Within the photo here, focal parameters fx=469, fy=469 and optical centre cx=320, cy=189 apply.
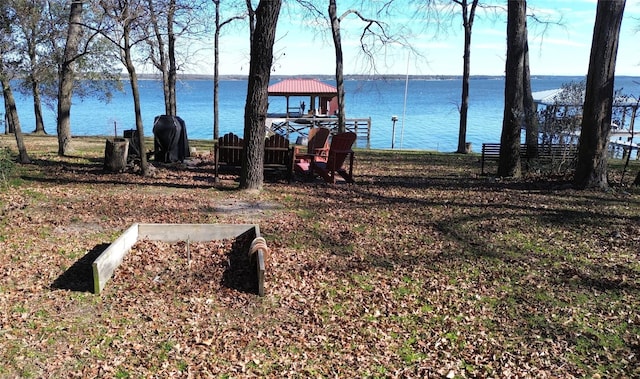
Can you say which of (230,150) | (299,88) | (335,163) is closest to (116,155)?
(230,150)

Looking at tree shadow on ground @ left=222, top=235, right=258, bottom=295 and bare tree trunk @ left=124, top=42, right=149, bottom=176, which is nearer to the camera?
tree shadow on ground @ left=222, top=235, right=258, bottom=295

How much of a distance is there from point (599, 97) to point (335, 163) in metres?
5.59

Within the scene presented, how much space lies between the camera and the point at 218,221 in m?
7.31

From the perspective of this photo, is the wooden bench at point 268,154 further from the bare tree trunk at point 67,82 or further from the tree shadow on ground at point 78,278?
the bare tree trunk at point 67,82

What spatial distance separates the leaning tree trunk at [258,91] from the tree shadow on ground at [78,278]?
156 inches

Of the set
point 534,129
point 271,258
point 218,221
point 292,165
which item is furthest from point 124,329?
point 534,129

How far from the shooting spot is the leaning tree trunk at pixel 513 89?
11.2 meters

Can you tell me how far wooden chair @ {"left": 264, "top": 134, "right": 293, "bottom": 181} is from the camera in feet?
33.3

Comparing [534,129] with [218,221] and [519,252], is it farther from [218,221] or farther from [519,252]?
[218,221]

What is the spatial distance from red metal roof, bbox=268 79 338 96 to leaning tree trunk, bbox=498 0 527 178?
20088 mm

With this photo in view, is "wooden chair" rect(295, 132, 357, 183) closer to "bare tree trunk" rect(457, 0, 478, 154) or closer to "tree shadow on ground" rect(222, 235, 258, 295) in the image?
"tree shadow on ground" rect(222, 235, 258, 295)

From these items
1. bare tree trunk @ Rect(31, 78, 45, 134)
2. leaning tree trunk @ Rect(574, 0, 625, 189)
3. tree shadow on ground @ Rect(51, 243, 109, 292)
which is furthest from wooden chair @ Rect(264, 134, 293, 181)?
bare tree trunk @ Rect(31, 78, 45, 134)

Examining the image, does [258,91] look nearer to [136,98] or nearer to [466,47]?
[136,98]

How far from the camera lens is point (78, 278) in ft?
16.7
